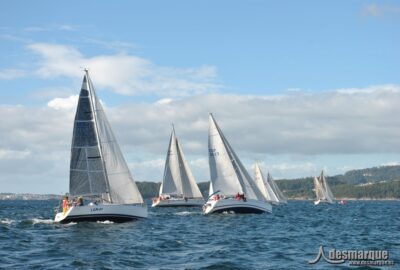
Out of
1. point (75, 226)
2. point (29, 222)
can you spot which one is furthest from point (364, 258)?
point (29, 222)

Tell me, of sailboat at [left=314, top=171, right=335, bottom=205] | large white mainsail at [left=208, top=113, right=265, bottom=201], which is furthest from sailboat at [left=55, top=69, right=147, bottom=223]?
sailboat at [left=314, top=171, right=335, bottom=205]

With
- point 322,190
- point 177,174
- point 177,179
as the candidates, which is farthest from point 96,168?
point 322,190

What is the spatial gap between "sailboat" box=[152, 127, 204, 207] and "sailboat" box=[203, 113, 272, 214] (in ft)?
106

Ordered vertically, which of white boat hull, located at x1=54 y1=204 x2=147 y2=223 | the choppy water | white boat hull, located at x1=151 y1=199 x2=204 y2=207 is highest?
white boat hull, located at x1=151 y1=199 x2=204 y2=207

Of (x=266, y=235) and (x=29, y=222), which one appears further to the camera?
(x=29, y=222)

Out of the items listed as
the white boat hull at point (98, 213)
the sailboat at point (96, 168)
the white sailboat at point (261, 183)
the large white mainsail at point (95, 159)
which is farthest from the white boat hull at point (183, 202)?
the white boat hull at point (98, 213)

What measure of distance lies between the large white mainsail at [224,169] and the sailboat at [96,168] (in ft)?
50.5

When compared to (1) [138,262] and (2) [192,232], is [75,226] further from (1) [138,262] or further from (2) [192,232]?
(1) [138,262]

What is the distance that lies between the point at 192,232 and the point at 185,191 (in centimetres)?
5379

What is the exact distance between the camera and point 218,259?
91.2ft

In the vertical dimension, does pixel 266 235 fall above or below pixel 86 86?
below

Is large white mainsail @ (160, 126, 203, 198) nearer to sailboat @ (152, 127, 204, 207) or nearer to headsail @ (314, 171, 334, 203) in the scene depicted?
sailboat @ (152, 127, 204, 207)

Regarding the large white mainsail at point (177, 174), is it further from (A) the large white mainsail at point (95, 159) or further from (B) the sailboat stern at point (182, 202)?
(A) the large white mainsail at point (95, 159)

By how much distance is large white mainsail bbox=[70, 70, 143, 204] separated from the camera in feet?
155
